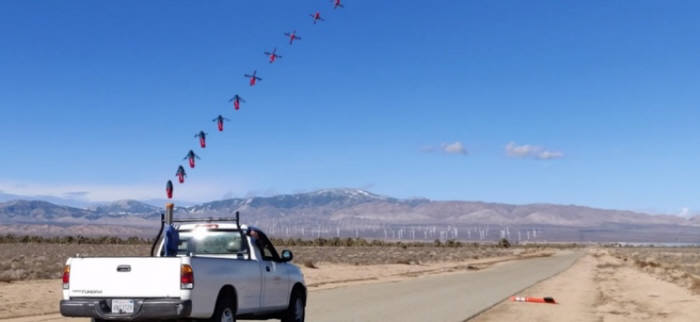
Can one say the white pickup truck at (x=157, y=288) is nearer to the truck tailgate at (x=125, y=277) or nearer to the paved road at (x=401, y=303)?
the truck tailgate at (x=125, y=277)

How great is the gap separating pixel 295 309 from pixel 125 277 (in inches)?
187

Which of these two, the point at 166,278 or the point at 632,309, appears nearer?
the point at 166,278

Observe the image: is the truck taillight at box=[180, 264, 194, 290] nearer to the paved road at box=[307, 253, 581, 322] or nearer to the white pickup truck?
the white pickup truck

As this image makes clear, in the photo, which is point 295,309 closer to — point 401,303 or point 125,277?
point 125,277

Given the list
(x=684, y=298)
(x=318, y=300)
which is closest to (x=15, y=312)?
(x=318, y=300)

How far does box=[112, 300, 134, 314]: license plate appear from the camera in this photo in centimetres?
1230

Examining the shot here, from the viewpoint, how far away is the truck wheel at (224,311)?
13109 mm

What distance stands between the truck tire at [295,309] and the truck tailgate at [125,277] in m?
4.27

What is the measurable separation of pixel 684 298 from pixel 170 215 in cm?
2020

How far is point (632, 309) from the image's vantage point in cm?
2348

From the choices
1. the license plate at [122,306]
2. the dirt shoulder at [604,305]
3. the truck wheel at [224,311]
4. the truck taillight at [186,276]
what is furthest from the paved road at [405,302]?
the license plate at [122,306]

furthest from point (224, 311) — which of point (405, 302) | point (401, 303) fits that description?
point (405, 302)

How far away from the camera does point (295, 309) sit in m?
16.3

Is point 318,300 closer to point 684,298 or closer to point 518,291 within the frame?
point 518,291
